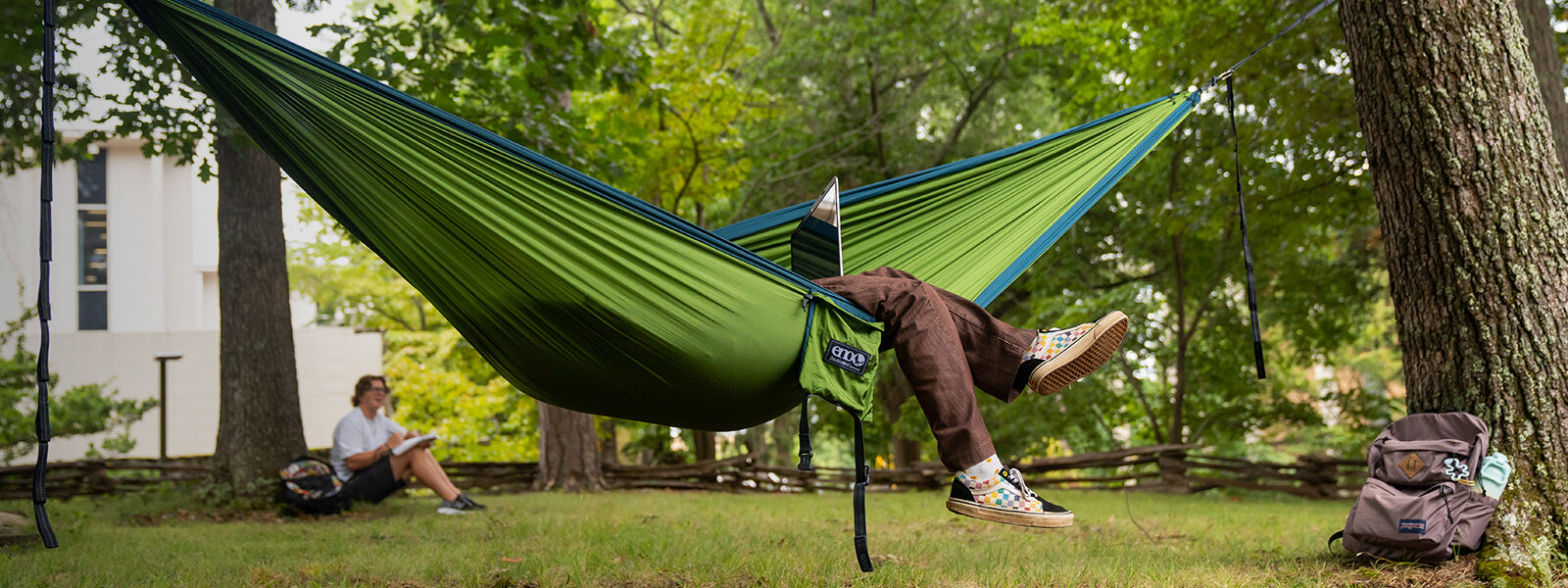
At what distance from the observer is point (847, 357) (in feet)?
5.79

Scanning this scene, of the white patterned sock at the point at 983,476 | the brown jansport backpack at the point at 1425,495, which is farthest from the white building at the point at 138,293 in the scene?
the brown jansport backpack at the point at 1425,495

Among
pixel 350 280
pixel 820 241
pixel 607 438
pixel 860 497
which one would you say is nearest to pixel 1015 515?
pixel 860 497

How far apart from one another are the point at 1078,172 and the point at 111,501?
456 cm

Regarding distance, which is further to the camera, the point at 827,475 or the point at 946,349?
the point at 827,475

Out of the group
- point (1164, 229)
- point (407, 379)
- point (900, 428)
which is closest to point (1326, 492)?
point (1164, 229)

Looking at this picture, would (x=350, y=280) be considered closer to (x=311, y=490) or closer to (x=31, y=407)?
(x=31, y=407)

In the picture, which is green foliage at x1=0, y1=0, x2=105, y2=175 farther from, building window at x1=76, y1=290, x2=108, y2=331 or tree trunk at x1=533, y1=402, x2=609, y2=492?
tree trunk at x1=533, y1=402, x2=609, y2=492

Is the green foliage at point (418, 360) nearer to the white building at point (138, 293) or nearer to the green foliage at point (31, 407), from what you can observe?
the white building at point (138, 293)

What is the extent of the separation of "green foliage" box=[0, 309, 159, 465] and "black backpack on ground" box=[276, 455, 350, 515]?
0.95 m

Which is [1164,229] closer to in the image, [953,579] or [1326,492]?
[1326,492]

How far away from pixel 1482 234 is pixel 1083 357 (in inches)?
40.0

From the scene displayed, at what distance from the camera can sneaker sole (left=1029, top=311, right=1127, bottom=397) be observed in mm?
1834

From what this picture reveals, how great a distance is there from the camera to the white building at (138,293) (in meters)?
3.34

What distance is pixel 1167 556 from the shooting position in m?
2.42
